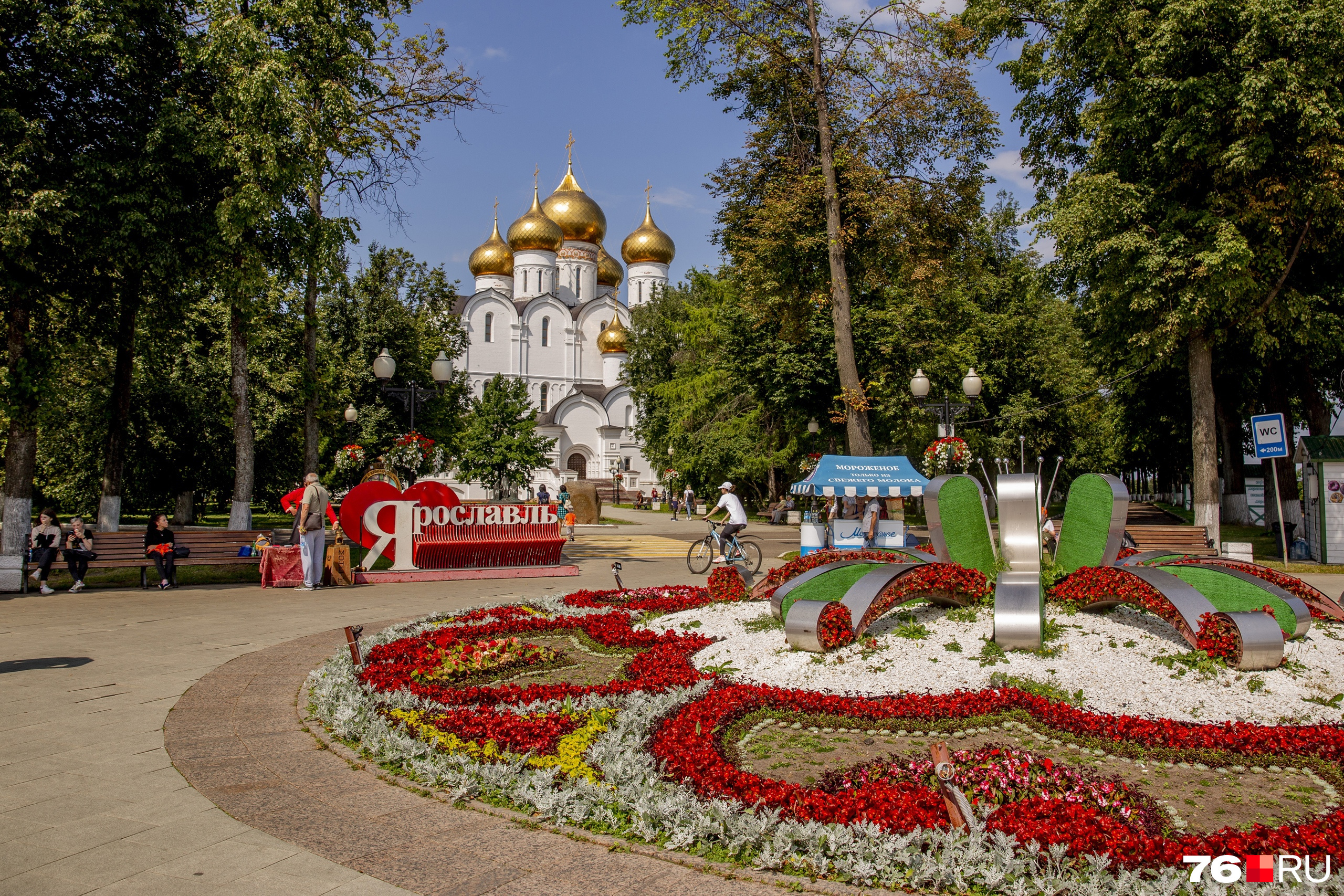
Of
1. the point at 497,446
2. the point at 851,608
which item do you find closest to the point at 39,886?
the point at 851,608

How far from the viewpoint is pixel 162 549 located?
13.3 meters

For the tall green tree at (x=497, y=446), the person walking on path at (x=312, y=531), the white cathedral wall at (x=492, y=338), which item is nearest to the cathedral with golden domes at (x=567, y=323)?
the white cathedral wall at (x=492, y=338)

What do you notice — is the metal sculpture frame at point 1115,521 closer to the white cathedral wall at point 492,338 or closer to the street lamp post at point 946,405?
the street lamp post at point 946,405

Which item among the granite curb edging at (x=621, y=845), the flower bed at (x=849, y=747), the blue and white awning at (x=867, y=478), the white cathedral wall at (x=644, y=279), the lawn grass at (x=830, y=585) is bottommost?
the granite curb edging at (x=621, y=845)

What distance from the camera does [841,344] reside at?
667 inches

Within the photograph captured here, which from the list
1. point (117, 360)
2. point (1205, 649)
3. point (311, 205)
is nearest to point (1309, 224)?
point (1205, 649)

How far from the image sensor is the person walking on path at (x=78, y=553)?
1279 centimetres

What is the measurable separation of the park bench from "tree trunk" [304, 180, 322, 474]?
8.04 feet

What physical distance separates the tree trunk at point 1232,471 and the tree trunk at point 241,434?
25.4 m

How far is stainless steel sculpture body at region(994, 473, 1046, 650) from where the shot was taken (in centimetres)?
636

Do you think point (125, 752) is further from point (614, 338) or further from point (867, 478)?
point (614, 338)

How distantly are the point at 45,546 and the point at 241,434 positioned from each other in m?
3.70

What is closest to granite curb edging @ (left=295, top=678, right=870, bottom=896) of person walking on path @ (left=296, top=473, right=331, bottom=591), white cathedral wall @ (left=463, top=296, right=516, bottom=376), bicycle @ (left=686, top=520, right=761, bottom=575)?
person walking on path @ (left=296, top=473, right=331, bottom=591)

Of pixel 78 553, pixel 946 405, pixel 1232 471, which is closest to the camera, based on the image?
pixel 78 553
